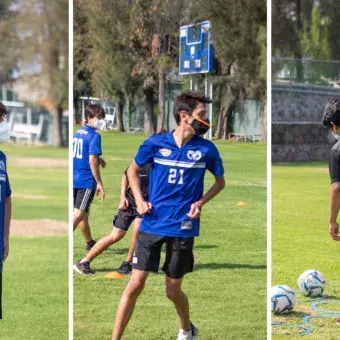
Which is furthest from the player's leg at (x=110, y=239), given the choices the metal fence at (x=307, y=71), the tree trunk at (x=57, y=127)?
the tree trunk at (x=57, y=127)

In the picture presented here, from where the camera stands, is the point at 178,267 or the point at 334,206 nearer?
the point at 178,267

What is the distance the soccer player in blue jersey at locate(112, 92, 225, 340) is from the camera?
14.3 ft

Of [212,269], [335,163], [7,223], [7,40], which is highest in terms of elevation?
[7,40]

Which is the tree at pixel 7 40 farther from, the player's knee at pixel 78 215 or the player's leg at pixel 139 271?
the player's leg at pixel 139 271

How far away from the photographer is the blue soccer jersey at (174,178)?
4.35 metres

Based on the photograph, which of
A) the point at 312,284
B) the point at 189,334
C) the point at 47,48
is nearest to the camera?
the point at 189,334

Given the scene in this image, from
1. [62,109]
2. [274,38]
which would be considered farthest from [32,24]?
[274,38]

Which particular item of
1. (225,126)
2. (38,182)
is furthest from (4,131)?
(38,182)

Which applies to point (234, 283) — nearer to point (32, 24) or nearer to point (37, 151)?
point (32, 24)

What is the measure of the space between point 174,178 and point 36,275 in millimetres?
4411

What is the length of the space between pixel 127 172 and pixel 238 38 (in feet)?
3.35

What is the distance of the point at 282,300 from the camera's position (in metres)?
5.32

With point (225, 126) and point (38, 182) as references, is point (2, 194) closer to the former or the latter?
point (225, 126)

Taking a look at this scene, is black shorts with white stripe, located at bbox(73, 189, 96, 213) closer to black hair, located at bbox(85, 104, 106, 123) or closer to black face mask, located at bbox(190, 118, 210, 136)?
black hair, located at bbox(85, 104, 106, 123)
